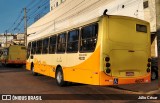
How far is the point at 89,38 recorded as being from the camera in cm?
1167

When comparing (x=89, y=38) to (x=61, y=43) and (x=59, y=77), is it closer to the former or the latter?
(x=61, y=43)

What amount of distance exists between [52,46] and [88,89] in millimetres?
3818

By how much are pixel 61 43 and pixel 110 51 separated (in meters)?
4.25

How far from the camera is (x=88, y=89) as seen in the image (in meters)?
13.4

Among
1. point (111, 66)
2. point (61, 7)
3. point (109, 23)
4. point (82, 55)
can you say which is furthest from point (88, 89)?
point (61, 7)

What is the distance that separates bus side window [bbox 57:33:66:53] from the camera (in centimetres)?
1434

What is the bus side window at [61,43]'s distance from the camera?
47.1 feet

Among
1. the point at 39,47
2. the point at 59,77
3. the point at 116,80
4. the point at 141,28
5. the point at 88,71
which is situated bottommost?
the point at 59,77

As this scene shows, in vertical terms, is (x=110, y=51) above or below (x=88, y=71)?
above

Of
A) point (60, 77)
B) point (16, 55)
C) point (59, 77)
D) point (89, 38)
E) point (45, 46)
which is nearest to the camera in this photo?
point (89, 38)

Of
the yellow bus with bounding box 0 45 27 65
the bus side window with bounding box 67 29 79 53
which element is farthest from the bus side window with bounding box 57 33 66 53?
the yellow bus with bounding box 0 45 27 65

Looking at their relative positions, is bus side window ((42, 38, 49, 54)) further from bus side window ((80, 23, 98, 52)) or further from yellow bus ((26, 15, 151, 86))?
bus side window ((80, 23, 98, 52))

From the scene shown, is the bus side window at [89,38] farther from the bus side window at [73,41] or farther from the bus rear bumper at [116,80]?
the bus rear bumper at [116,80]

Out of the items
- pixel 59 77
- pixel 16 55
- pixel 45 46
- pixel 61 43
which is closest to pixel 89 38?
pixel 61 43
